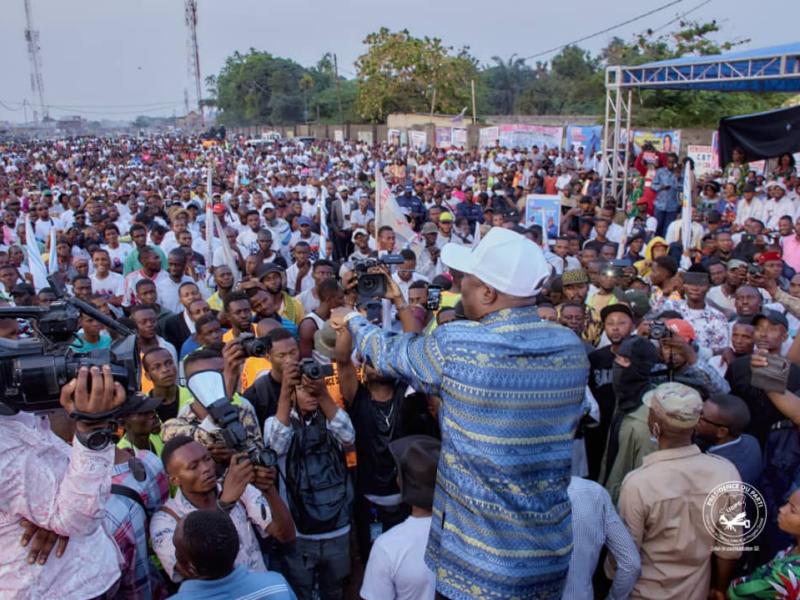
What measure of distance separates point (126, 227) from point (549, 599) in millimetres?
11510

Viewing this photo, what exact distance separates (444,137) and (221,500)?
29.4 m

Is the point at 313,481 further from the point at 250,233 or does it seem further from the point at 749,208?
the point at 749,208

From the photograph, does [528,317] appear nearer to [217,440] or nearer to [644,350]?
[217,440]

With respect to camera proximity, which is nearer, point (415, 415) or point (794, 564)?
point (794, 564)

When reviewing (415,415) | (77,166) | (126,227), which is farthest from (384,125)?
(415,415)

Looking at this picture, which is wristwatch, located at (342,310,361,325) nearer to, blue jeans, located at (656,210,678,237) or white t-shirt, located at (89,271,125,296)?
white t-shirt, located at (89,271,125,296)

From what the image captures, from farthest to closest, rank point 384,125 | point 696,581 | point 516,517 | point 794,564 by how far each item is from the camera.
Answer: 1. point 384,125
2. point 696,581
3. point 794,564
4. point 516,517

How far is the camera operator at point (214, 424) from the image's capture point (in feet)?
10.2

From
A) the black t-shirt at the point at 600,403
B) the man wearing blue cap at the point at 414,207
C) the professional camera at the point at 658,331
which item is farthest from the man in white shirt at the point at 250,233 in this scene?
the professional camera at the point at 658,331

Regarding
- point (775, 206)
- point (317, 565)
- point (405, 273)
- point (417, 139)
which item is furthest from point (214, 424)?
point (417, 139)

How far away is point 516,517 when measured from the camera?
2061 millimetres

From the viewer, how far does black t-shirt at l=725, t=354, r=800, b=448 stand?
402 centimetres

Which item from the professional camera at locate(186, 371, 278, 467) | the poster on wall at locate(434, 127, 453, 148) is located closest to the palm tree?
the poster on wall at locate(434, 127, 453, 148)

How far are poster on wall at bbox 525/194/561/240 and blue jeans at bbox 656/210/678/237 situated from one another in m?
3.16
